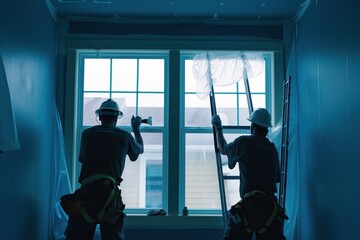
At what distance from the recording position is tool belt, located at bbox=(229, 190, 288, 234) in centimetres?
307

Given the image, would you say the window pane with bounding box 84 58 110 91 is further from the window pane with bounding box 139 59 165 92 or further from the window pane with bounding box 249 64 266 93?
the window pane with bounding box 249 64 266 93

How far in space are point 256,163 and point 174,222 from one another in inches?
42.6

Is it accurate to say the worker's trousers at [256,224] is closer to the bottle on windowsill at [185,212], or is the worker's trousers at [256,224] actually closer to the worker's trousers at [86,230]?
the worker's trousers at [86,230]

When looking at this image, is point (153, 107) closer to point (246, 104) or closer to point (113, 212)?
point (246, 104)

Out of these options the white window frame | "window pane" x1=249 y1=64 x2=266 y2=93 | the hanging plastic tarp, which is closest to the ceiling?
the white window frame

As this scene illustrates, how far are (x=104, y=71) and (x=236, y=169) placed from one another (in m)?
1.55

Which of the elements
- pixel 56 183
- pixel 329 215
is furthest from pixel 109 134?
pixel 329 215

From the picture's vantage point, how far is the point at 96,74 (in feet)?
14.0

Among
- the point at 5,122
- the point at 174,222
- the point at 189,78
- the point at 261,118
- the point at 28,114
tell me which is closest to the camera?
the point at 5,122

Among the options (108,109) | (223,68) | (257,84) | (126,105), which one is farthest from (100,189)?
(257,84)

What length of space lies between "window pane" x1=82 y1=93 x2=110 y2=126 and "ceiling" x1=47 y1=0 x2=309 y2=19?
29.2 inches

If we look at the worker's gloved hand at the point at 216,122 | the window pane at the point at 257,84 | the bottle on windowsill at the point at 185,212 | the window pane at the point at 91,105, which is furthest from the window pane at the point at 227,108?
the window pane at the point at 91,105

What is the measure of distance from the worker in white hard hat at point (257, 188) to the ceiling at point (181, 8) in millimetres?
1001

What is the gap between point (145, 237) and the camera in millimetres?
3930
